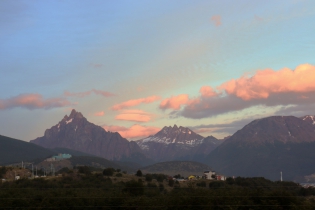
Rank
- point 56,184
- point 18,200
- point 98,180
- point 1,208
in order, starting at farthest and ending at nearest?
point 98,180 < point 56,184 < point 18,200 < point 1,208

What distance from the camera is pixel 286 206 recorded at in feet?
187

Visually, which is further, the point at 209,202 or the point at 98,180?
the point at 98,180

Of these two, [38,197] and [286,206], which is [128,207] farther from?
[286,206]

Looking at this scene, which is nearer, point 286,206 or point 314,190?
point 286,206

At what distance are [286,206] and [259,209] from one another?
3.45 meters

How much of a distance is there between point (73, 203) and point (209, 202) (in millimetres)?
17341

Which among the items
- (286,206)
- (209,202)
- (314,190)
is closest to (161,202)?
(209,202)

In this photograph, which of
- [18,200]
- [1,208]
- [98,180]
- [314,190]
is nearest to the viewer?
[1,208]

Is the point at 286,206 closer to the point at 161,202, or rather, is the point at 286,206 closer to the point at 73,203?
the point at 161,202

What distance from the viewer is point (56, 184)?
10262cm

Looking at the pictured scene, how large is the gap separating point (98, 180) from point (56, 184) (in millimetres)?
12067

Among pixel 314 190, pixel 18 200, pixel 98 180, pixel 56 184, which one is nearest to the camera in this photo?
pixel 18 200

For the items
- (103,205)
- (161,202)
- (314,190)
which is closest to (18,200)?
(103,205)

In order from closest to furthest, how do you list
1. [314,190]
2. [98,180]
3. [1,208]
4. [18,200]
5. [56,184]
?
[1,208] → [18,200] → [314,190] → [56,184] → [98,180]
